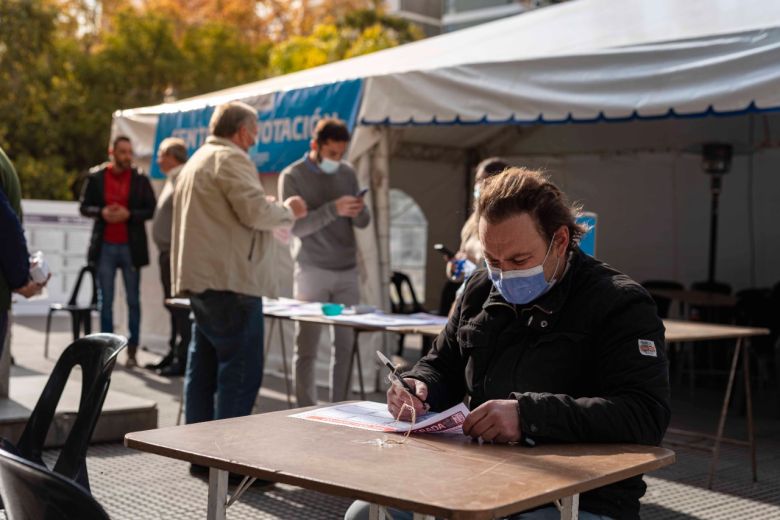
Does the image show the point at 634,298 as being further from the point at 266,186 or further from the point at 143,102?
the point at 143,102

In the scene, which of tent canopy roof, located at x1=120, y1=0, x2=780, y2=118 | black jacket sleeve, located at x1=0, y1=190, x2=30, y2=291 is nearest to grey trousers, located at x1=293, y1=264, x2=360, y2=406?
tent canopy roof, located at x1=120, y1=0, x2=780, y2=118

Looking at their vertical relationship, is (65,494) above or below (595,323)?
below

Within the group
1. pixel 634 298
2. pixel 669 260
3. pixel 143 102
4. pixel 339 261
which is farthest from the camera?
pixel 143 102

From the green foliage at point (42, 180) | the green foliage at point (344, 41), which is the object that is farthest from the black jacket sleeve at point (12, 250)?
the green foliage at point (344, 41)

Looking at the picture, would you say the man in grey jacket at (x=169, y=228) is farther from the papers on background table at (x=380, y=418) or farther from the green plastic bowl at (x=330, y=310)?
the papers on background table at (x=380, y=418)

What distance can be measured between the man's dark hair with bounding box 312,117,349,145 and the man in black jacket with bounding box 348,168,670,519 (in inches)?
149

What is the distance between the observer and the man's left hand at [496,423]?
2.49m

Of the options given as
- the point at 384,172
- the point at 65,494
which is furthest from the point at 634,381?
the point at 384,172

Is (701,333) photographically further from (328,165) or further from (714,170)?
(714,170)

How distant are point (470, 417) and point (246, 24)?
118 ft

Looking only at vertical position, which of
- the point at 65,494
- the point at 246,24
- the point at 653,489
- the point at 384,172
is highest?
the point at 246,24

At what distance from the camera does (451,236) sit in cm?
1256

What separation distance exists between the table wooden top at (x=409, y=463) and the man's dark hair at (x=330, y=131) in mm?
4089

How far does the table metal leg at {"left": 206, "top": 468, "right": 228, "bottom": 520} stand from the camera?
8.20 ft
